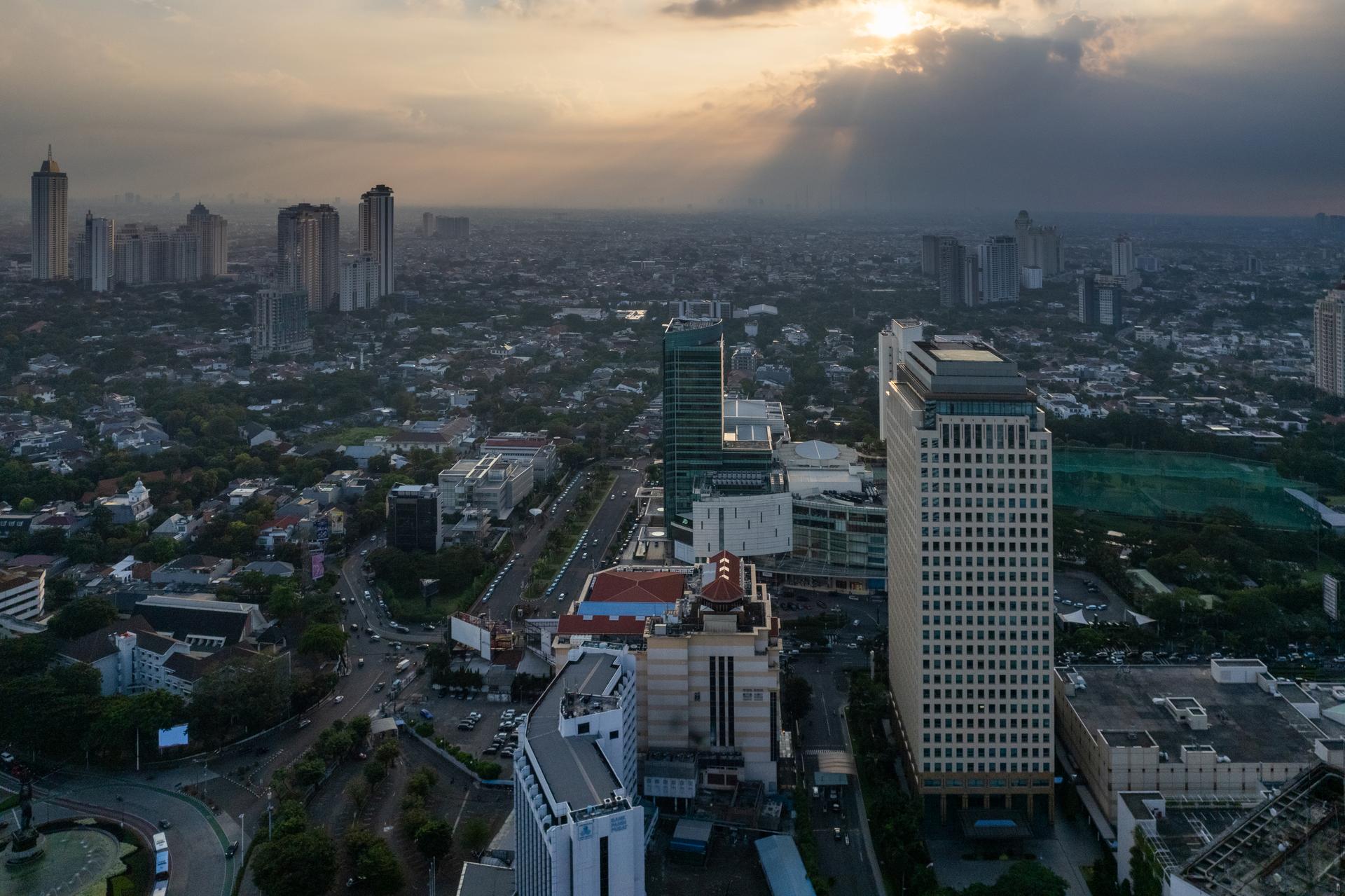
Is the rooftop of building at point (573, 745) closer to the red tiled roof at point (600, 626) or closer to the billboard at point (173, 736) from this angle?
the red tiled roof at point (600, 626)

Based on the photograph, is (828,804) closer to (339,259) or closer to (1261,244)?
(339,259)

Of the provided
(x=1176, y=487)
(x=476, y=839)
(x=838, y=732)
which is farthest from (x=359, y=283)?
(x=476, y=839)

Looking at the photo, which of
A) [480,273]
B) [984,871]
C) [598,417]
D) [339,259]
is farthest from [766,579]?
[480,273]

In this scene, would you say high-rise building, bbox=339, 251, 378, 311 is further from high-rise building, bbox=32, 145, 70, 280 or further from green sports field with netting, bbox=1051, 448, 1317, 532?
green sports field with netting, bbox=1051, 448, 1317, 532

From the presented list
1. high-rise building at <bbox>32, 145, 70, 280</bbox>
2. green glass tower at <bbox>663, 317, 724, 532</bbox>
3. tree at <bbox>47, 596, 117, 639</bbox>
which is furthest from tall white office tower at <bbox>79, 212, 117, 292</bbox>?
green glass tower at <bbox>663, 317, 724, 532</bbox>

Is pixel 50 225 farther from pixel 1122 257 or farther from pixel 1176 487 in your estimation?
pixel 1122 257

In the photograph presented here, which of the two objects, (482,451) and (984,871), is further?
(482,451)

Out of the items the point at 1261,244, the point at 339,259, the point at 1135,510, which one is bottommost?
the point at 1135,510
